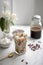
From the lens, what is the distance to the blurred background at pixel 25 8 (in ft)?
5.81

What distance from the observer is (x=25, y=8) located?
1.79m

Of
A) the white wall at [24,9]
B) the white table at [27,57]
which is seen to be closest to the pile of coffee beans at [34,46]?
the white table at [27,57]

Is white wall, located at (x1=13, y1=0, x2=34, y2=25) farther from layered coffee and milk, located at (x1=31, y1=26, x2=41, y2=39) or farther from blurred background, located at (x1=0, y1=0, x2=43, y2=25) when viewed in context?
layered coffee and milk, located at (x1=31, y1=26, x2=41, y2=39)

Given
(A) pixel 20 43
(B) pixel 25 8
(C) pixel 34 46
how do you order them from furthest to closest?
1. (B) pixel 25 8
2. (C) pixel 34 46
3. (A) pixel 20 43

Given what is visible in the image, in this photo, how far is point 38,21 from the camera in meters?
1.45

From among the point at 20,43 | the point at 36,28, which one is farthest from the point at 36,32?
the point at 20,43

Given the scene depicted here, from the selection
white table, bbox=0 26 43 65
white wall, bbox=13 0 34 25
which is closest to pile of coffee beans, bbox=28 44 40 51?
white table, bbox=0 26 43 65

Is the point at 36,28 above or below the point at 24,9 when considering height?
Result: below

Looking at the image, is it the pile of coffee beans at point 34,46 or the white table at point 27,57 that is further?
the pile of coffee beans at point 34,46

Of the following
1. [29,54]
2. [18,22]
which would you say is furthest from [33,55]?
[18,22]

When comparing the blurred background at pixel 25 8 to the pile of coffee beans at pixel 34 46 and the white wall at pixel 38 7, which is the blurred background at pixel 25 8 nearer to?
the white wall at pixel 38 7

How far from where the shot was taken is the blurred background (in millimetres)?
1771

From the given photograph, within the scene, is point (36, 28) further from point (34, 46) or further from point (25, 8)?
point (25, 8)

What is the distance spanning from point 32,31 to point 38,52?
0.24 meters
